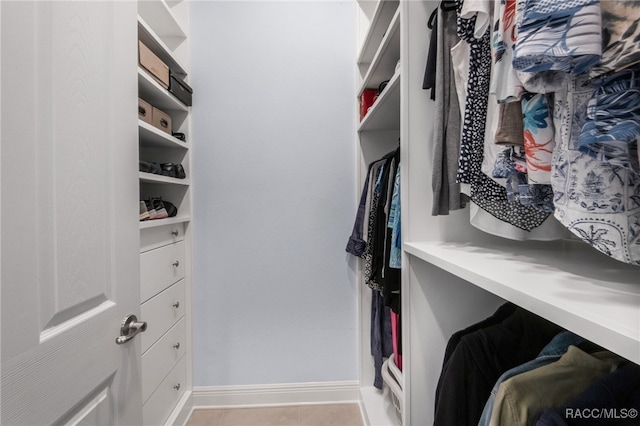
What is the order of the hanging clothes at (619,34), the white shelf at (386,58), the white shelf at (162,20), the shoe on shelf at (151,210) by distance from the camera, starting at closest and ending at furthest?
1. the hanging clothes at (619,34)
2. the white shelf at (386,58)
3. the shoe on shelf at (151,210)
4. the white shelf at (162,20)

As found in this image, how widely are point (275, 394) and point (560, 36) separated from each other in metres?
1.92

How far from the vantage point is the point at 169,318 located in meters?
1.41

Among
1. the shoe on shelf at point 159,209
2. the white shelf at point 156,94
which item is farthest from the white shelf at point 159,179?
the white shelf at point 156,94

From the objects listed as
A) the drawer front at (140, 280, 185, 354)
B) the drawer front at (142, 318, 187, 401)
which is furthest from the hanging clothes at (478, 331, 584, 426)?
the drawer front at (142, 318, 187, 401)

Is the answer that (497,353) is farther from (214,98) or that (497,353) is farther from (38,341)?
→ (214,98)

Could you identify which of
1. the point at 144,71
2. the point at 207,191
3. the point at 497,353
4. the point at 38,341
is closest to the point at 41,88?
the point at 38,341

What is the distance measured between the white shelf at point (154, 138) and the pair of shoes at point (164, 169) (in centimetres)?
11

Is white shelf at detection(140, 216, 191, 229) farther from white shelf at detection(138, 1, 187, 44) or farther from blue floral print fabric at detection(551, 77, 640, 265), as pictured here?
blue floral print fabric at detection(551, 77, 640, 265)

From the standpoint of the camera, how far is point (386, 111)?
4.13 ft

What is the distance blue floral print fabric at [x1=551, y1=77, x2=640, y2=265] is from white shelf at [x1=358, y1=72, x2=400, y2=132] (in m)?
0.57

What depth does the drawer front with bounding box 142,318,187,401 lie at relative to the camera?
119cm

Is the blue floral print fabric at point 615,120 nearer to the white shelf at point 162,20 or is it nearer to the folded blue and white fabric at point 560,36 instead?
the folded blue and white fabric at point 560,36

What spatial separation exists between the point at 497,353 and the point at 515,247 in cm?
27

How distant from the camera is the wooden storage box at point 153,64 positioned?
115 cm
